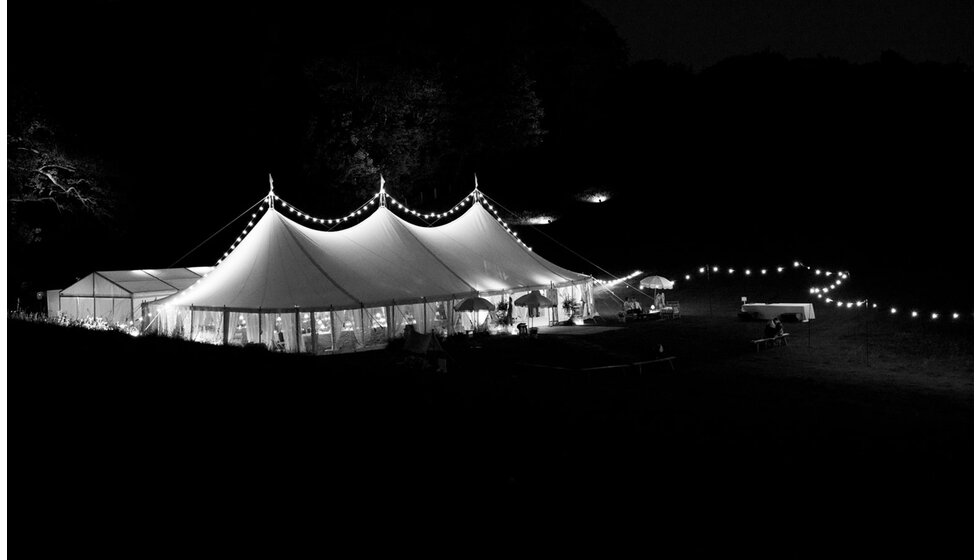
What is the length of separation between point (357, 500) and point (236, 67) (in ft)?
99.7

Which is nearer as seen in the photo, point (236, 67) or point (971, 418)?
point (971, 418)

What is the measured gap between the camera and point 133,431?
17.5ft

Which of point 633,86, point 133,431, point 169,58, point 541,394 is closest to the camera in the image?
point 133,431


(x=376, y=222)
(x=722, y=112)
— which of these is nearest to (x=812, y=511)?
(x=376, y=222)

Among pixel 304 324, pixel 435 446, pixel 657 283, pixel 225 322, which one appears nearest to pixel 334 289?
pixel 304 324

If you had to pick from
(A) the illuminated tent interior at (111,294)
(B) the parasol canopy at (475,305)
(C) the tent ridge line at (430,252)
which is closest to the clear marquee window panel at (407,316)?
(B) the parasol canopy at (475,305)

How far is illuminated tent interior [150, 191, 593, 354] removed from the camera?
52.3 feet

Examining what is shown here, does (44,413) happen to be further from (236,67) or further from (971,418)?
(236,67)

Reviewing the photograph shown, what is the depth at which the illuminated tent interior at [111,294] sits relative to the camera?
18969mm

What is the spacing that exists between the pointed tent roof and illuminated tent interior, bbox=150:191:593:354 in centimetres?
3

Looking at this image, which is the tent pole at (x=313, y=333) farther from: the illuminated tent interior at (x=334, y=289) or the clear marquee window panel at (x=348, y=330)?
the clear marquee window panel at (x=348, y=330)

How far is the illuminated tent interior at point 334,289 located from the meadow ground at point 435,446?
667 centimetres

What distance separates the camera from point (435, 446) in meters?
5.95

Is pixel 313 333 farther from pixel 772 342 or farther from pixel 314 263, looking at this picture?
pixel 772 342
